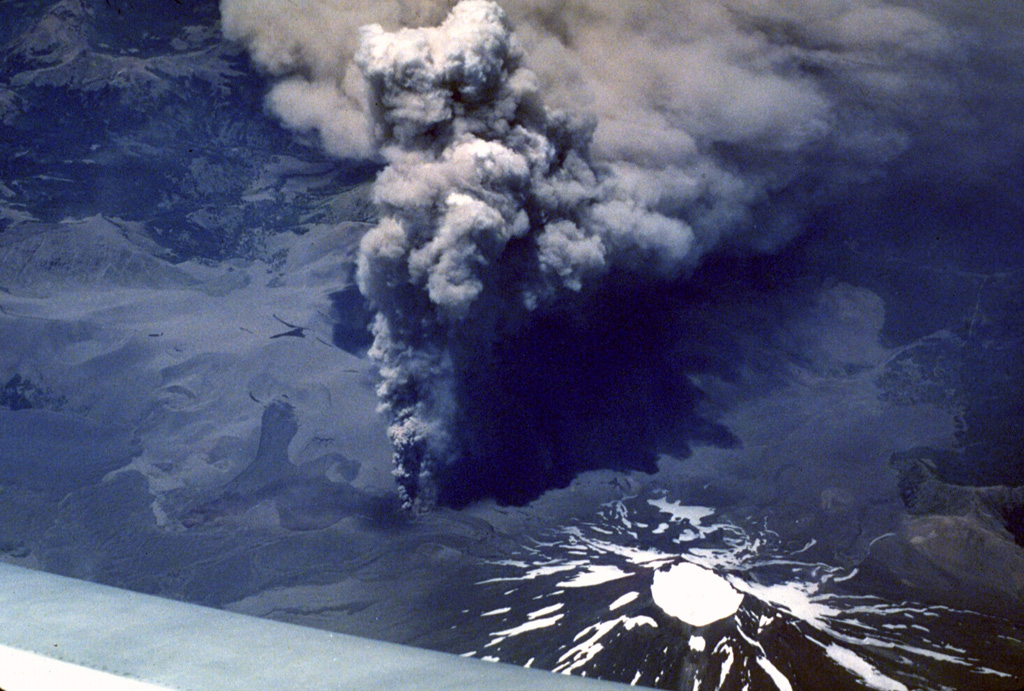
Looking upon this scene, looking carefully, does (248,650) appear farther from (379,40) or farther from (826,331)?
(826,331)

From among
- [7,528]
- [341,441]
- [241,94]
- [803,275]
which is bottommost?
[7,528]

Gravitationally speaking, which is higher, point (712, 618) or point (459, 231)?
point (459, 231)

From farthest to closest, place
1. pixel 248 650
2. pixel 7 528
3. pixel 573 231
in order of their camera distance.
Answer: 1. pixel 573 231
2. pixel 7 528
3. pixel 248 650

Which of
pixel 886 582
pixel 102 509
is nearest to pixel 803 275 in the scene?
pixel 886 582

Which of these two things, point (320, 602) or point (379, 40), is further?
point (379, 40)

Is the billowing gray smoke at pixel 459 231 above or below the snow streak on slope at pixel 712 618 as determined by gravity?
above

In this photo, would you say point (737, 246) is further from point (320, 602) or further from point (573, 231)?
point (320, 602)

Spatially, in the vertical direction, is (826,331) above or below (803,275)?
below

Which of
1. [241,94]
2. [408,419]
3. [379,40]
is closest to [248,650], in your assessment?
[408,419]

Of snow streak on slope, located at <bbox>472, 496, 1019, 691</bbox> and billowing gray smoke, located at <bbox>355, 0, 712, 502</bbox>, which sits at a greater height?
billowing gray smoke, located at <bbox>355, 0, 712, 502</bbox>

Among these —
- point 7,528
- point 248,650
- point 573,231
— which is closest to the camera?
point 248,650
